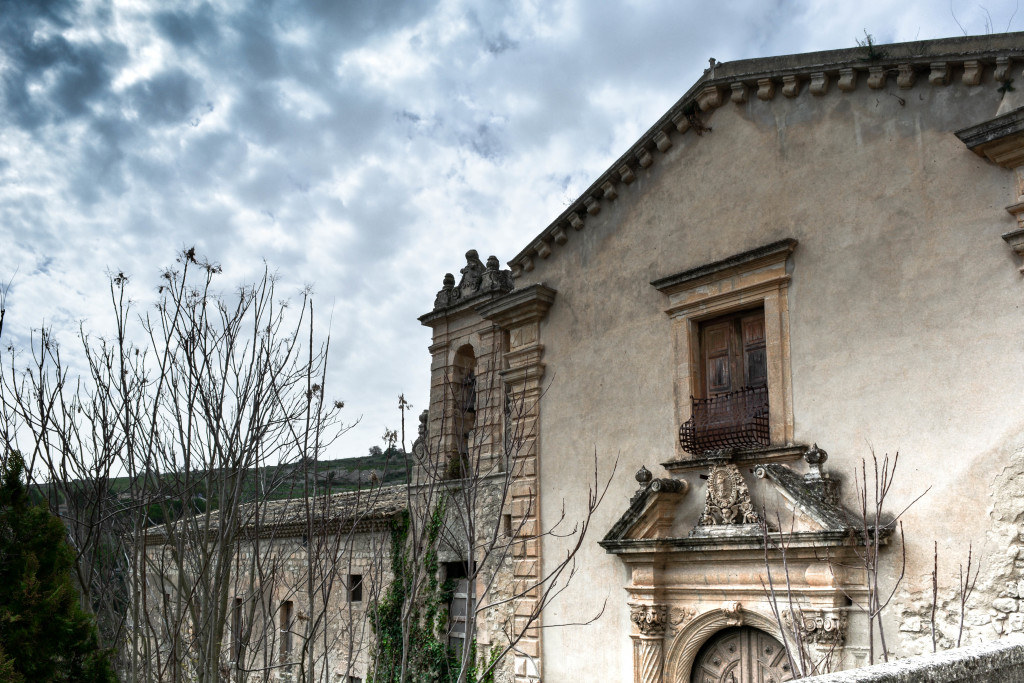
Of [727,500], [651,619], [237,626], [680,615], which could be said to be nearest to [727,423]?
[727,500]

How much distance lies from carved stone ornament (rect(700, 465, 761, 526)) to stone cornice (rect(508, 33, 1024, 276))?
13.1 ft

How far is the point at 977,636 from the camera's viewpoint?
23.6ft

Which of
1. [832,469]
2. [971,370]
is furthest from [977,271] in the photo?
[832,469]

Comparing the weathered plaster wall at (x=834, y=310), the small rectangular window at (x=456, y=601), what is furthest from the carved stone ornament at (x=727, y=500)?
the small rectangular window at (x=456, y=601)

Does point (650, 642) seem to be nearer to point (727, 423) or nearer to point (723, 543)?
point (723, 543)

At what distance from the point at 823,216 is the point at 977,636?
4125 millimetres

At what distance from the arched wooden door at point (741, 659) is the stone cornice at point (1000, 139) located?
194 inches

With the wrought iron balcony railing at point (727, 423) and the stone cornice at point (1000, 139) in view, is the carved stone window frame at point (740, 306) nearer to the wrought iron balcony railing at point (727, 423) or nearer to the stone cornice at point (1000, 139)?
the wrought iron balcony railing at point (727, 423)

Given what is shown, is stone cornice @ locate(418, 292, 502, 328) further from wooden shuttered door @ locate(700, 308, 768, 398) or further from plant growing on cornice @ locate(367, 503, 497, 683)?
wooden shuttered door @ locate(700, 308, 768, 398)

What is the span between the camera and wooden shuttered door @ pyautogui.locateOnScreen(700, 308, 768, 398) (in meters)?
9.52

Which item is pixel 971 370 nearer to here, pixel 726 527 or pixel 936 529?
pixel 936 529

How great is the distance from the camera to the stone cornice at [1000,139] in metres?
7.44

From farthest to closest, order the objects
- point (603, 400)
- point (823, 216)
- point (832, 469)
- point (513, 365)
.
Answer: point (513, 365) → point (603, 400) → point (823, 216) → point (832, 469)

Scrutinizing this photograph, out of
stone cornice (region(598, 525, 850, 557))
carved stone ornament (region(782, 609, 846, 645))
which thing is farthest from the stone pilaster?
carved stone ornament (region(782, 609, 846, 645))
